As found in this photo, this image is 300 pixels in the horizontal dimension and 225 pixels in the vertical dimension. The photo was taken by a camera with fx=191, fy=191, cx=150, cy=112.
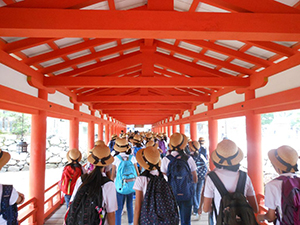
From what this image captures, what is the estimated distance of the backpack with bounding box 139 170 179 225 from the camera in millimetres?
2017

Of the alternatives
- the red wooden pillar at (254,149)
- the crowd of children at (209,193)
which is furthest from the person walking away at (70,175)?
the red wooden pillar at (254,149)

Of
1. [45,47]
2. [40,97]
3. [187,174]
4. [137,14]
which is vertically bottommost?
[187,174]

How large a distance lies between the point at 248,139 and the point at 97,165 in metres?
4.16

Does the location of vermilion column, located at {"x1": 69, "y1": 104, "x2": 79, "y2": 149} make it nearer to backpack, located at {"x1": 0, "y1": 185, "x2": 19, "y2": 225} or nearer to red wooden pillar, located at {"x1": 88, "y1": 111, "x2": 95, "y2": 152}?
red wooden pillar, located at {"x1": 88, "y1": 111, "x2": 95, "y2": 152}

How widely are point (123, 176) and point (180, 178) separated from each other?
3.36ft

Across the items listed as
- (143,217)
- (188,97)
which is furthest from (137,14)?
(188,97)

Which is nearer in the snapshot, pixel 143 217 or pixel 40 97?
pixel 143 217

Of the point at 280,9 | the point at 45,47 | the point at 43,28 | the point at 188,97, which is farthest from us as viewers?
the point at 188,97

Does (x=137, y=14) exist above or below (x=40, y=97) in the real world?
above

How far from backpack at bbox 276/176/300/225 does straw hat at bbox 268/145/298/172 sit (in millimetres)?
133

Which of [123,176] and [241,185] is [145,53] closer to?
[123,176]

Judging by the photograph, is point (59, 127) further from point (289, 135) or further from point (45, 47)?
point (289, 135)

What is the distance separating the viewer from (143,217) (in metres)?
2.04

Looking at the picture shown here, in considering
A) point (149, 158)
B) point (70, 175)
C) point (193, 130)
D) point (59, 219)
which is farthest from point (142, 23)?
point (193, 130)
